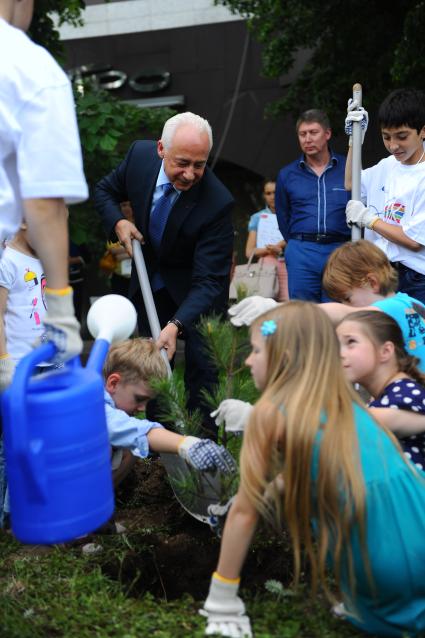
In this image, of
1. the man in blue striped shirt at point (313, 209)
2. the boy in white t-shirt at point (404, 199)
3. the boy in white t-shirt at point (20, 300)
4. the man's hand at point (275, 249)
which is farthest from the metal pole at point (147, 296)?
the man's hand at point (275, 249)

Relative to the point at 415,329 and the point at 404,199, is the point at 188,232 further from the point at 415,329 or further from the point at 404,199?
the point at 415,329

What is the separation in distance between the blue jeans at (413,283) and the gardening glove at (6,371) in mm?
2053

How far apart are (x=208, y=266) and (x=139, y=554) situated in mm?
1435

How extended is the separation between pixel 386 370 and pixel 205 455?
26.4 inches

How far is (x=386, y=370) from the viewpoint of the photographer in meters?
2.79

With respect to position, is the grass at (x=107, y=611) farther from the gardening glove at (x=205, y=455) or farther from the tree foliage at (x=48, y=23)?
the tree foliage at (x=48, y=23)

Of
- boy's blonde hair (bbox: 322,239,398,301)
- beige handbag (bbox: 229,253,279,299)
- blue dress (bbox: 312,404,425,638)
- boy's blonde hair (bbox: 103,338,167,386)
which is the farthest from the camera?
beige handbag (bbox: 229,253,279,299)

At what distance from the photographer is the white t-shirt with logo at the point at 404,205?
415 cm

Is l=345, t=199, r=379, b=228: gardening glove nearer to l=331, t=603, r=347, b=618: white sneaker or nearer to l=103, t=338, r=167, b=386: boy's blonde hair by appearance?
l=103, t=338, r=167, b=386: boy's blonde hair

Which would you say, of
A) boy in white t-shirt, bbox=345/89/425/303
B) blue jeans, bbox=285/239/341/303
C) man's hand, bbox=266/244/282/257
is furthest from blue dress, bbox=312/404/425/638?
man's hand, bbox=266/244/282/257

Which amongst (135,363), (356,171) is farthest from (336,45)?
(135,363)

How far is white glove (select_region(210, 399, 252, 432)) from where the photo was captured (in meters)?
2.70

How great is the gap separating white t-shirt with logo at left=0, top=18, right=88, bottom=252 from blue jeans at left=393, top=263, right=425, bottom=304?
250 cm

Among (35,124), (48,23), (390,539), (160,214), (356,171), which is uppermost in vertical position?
(48,23)
